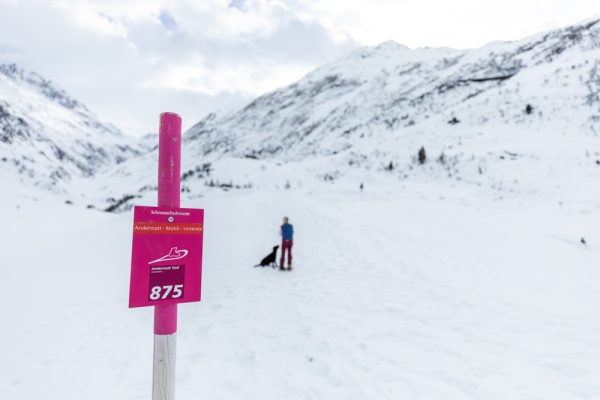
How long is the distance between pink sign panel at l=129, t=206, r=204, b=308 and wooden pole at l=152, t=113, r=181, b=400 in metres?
0.11

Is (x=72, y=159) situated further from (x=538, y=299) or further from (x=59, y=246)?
(x=538, y=299)

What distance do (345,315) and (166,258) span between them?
14.4 feet

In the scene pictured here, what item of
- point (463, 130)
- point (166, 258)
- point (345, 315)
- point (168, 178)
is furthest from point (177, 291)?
point (463, 130)

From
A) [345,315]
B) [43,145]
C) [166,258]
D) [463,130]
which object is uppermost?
[43,145]

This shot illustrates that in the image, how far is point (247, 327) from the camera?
5141mm

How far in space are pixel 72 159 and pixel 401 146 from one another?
140 metres

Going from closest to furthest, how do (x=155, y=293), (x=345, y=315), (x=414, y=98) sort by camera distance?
1. (x=155, y=293)
2. (x=345, y=315)
3. (x=414, y=98)

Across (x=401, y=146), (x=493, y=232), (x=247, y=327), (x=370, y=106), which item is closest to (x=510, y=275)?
(x=493, y=232)

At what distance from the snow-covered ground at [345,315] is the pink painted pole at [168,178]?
2045mm

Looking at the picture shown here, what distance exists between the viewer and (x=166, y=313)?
2.01 m

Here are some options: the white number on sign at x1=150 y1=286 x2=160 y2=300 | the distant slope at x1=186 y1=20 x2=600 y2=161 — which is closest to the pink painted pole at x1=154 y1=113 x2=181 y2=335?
the white number on sign at x1=150 y1=286 x2=160 y2=300

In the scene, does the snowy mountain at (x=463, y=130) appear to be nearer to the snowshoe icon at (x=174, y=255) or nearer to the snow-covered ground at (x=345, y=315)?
the snow-covered ground at (x=345, y=315)

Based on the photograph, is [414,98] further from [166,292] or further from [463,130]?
[166,292]

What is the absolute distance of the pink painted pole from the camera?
201cm
